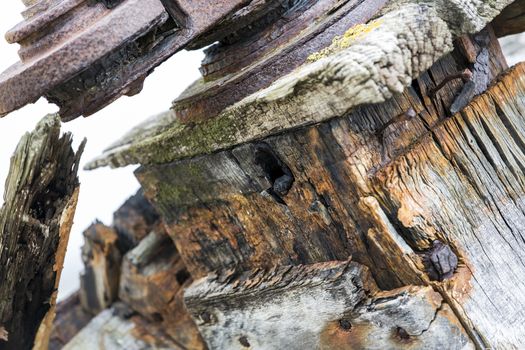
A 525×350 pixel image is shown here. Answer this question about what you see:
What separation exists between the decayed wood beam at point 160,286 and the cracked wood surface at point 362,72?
1289mm

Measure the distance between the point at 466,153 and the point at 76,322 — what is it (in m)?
3.12

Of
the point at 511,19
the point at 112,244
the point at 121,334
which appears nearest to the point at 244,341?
the point at 121,334

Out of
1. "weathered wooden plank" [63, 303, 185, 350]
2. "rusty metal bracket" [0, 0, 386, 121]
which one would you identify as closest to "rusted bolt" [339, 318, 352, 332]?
"rusty metal bracket" [0, 0, 386, 121]

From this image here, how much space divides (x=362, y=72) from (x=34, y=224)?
1460 millimetres

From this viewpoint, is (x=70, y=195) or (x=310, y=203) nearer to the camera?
(x=310, y=203)

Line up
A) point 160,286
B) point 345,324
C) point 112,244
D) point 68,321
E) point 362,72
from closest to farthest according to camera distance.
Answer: point 362,72
point 345,324
point 160,286
point 112,244
point 68,321

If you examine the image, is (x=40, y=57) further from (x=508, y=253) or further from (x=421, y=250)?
(x=508, y=253)

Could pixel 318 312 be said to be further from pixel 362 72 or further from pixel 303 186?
pixel 362 72

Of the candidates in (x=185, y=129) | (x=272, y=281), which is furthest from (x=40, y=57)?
(x=272, y=281)

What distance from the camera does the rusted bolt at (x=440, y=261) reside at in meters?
1.78

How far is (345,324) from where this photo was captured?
6.54 ft

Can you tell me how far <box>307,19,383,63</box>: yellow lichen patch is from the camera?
1.73 m

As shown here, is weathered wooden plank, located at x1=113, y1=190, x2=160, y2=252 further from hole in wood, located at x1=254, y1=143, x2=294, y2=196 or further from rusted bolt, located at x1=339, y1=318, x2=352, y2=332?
rusted bolt, located at x1=339, y1=318, x2=352, y2=332

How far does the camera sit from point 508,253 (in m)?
1.89
